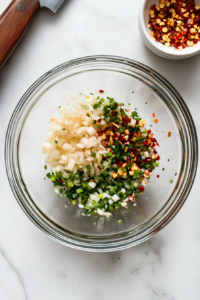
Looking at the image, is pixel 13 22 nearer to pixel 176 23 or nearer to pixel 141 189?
pixel 176 23

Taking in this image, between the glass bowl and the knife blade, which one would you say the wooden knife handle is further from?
the glass bowl

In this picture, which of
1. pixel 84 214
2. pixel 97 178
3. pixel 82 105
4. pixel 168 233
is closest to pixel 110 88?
pixel 82 105

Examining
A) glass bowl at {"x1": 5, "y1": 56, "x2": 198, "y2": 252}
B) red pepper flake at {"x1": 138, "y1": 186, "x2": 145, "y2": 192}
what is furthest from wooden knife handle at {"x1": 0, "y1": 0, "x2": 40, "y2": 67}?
red pepper flake at {"x1": 138, "y1": 186, "x2": 145, "y2": 192}

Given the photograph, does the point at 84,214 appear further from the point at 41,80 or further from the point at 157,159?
the point at 41,80

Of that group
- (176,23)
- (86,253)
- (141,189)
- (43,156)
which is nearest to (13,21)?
(43,156)

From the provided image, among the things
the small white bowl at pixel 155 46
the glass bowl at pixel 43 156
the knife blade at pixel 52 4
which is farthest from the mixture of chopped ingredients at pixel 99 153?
the knife blade at pixel 52 4

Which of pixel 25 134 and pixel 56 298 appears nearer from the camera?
pixel 25 134
